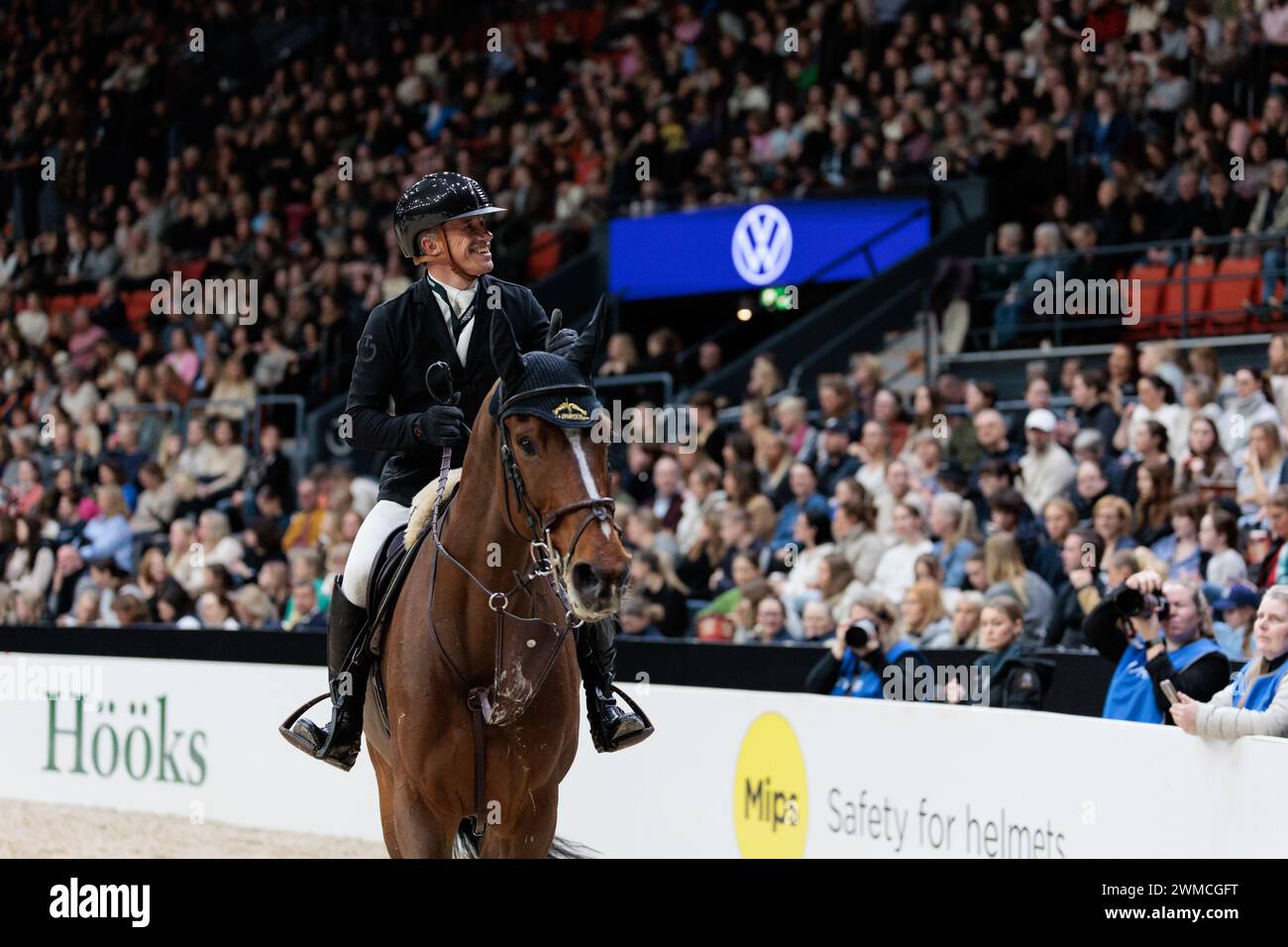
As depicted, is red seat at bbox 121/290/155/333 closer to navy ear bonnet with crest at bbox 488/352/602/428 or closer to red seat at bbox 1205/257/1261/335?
red seat at bbox 1205/257/1261/335

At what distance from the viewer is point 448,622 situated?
6.35 meters

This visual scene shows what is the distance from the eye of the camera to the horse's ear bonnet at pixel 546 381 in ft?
18.5

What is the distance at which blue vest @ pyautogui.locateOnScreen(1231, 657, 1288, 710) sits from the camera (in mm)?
6867

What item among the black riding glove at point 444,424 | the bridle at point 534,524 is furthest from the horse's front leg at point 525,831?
the black riding glove at point 444,424

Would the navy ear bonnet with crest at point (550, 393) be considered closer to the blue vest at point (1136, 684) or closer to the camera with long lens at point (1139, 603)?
the camera with long lens at point (1139, 603)

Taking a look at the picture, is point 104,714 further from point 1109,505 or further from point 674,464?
point 1109,505

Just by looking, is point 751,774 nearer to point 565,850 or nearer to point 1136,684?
point 1136,684

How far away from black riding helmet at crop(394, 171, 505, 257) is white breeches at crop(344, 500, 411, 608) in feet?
3.08

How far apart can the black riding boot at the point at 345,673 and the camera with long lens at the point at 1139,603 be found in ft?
9.68

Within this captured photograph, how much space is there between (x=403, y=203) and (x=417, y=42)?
18.6m

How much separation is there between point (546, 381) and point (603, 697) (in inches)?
62.0

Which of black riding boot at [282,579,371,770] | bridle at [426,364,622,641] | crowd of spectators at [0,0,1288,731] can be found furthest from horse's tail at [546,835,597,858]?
crowd of spectators at [0,0,1288,731]

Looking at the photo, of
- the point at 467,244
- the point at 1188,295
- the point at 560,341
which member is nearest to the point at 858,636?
the point at 467,244
